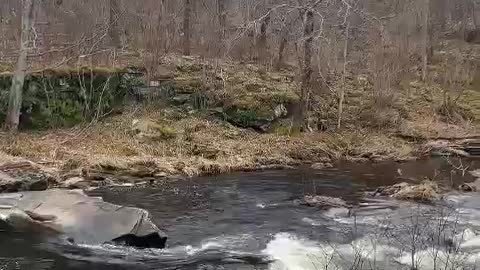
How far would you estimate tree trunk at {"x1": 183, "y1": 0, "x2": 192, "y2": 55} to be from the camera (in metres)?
24.7

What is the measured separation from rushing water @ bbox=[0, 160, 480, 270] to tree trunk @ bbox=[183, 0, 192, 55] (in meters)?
10.7

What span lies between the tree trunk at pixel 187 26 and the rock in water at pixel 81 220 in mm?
14845

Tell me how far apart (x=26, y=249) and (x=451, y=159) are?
543 inches

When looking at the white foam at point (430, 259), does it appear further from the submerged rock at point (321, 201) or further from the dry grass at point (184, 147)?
the dry grass at point (184, 147)

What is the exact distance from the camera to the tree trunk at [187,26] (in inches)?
971

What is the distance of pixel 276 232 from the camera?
33.3 ft

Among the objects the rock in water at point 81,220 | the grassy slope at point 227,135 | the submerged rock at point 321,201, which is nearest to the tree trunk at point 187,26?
the grassy slope at point 227,135

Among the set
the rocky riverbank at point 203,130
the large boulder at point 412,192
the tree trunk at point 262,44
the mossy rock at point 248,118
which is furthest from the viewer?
the tree trunk at point 262,44

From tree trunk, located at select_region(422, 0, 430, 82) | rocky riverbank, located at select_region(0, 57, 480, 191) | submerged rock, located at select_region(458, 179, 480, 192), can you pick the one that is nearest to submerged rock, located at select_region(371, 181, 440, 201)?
submerged rock, located at select_region(458, 179, 480, 192)

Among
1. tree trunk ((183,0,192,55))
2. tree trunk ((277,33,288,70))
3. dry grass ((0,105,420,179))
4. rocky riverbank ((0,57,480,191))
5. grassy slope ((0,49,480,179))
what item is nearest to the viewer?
rocky riverbank ((0,57,480,191))

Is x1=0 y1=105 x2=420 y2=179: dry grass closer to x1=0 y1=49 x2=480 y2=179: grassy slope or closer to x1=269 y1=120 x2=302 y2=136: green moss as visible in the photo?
x1=0 y1=49 x2=480 y2=179: grassy slope

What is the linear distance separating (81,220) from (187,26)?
652 inches

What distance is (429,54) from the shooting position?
3250 cm

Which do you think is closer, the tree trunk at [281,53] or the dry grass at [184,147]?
the dry grass at [184,147]
